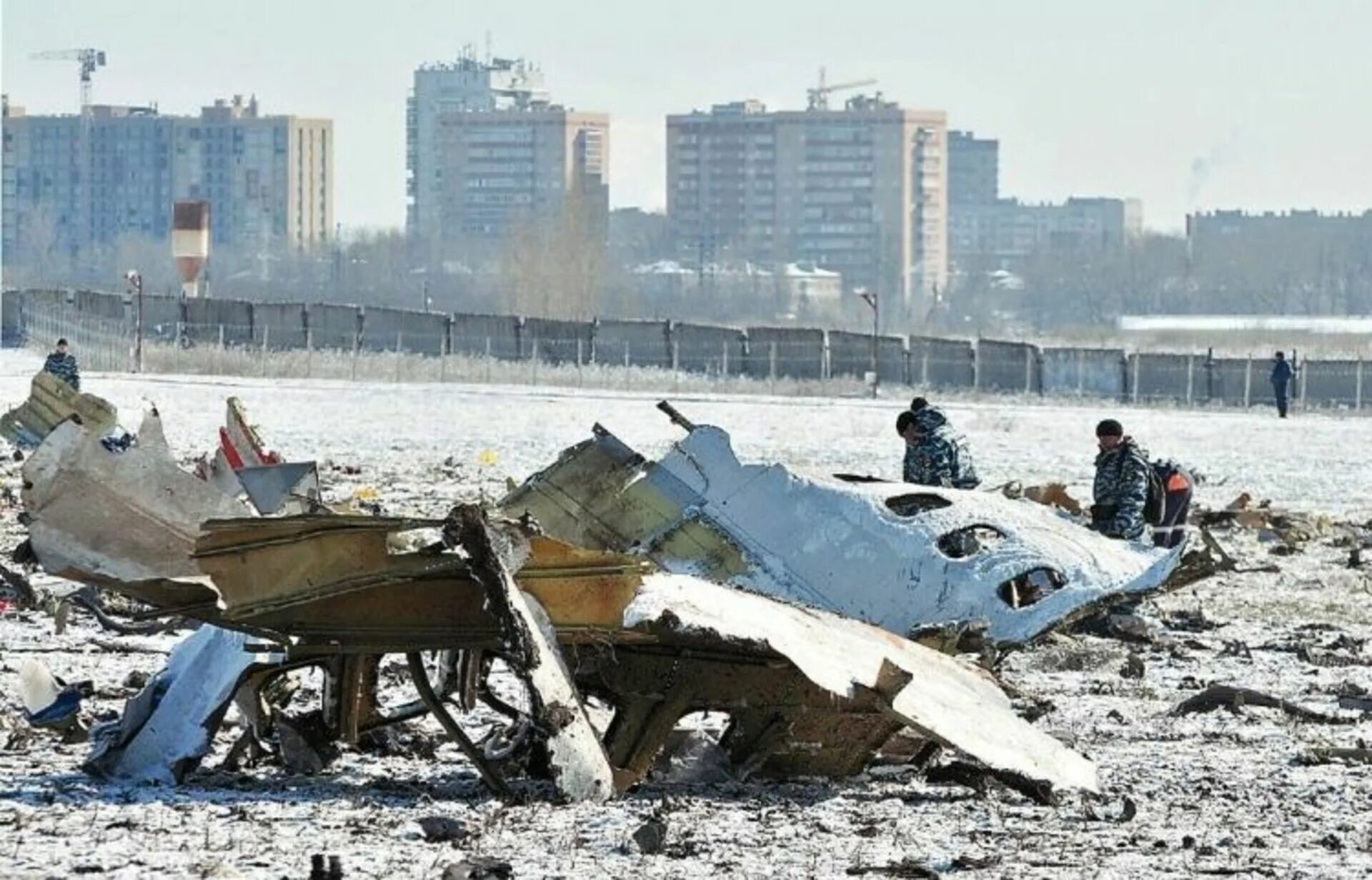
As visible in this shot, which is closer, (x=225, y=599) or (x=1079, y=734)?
(x=225, y=599)

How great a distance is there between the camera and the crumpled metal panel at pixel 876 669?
31.4 ft

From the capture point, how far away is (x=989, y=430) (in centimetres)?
4200

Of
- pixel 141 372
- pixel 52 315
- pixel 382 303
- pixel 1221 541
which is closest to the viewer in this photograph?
pixel 1221 541

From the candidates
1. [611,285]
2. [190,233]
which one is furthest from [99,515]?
[611,285]

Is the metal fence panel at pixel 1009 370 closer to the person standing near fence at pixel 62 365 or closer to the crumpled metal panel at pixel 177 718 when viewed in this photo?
the person standing near fence at pixel 62 365

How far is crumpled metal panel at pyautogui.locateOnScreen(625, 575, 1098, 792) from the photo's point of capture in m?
9.59

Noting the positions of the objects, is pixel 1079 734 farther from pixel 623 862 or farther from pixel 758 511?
pixel 623 862

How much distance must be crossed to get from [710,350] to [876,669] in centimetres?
5223

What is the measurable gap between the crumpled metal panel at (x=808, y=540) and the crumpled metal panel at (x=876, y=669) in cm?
271

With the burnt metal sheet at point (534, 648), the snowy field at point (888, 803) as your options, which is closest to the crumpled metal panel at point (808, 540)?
the snowy field at point (888, 803)

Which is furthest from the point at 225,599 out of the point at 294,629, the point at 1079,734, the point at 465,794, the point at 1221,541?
the point at 1221,541

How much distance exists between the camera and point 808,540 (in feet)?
44.2

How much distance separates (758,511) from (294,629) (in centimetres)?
427

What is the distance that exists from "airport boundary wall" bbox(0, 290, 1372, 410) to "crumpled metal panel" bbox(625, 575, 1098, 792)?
154 ft
